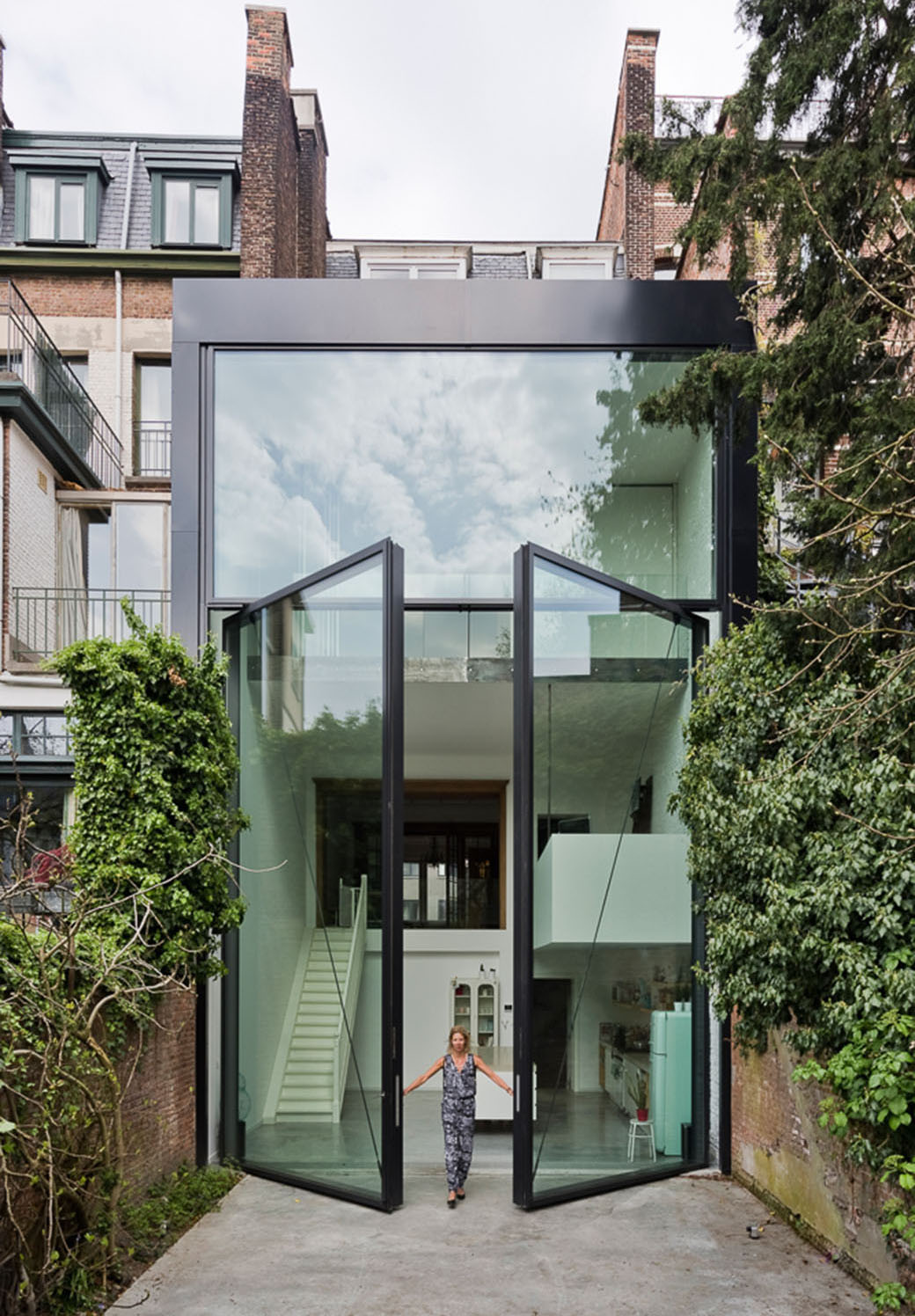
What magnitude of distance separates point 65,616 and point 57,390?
3.66 metres

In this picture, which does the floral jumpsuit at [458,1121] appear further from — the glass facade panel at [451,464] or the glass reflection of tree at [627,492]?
the glass reflection of tree at [627,492]

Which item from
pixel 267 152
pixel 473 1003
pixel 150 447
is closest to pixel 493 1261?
pixel 473 1003

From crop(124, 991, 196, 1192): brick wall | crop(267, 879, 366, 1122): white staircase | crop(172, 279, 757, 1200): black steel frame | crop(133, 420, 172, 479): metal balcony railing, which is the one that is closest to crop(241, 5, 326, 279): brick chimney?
crop(133, 420, 172, 479): metal balcony railing

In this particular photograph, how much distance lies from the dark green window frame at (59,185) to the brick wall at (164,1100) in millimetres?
15536

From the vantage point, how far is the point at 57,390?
1805cm

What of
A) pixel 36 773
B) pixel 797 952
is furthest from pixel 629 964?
pixel 36 773

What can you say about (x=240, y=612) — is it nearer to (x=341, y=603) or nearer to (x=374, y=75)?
(x=341, y=603)

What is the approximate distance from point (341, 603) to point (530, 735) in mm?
2033

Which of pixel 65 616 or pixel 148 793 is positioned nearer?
pixel 148 793

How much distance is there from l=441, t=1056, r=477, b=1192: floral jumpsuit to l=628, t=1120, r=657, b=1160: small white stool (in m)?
1.54

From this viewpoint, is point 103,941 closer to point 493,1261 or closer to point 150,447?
point 493,1261

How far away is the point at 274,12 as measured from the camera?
17438 mm

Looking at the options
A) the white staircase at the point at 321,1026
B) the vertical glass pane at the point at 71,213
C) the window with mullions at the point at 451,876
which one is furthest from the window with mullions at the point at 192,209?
the white staircase at the point at 321,1026

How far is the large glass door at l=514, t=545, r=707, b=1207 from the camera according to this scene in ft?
30.2
